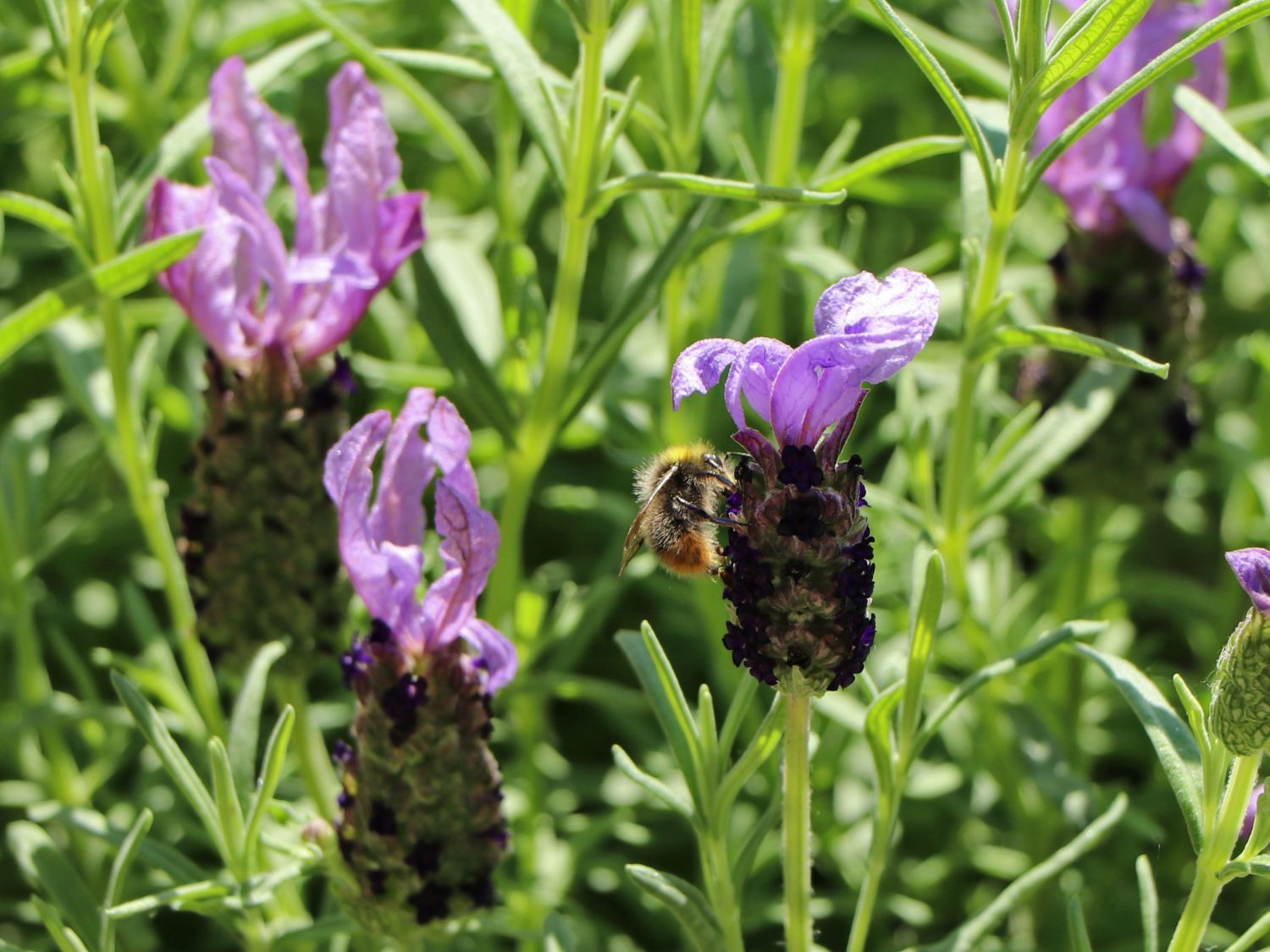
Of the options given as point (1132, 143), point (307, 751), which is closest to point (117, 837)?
point (307, 751)

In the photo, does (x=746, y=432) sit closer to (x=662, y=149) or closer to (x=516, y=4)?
(x=662, y=149)

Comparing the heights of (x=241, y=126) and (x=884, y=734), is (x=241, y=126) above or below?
above

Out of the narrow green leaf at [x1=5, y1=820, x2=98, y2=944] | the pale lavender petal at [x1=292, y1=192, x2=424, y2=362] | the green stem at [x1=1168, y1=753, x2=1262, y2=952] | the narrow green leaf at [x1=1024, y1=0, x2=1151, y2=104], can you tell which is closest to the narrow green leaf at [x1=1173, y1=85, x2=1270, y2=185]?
the narrow green leaf at [x1=1024, y1=0, x2=1151, y2=104]

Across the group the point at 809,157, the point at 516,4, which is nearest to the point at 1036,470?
the point at 516,4

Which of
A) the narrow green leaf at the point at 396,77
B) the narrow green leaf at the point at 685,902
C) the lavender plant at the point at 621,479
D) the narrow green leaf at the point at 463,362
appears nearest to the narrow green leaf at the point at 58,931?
the lavender plant at the point at 621,479

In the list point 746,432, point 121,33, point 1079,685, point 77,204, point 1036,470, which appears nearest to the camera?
point 746,432

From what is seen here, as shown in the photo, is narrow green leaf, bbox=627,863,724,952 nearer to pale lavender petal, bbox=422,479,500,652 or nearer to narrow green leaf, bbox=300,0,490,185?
pale lavender petal, bbox=422,479,500,652

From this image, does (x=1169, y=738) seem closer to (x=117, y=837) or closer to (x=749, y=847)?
(x=749, y=847)
